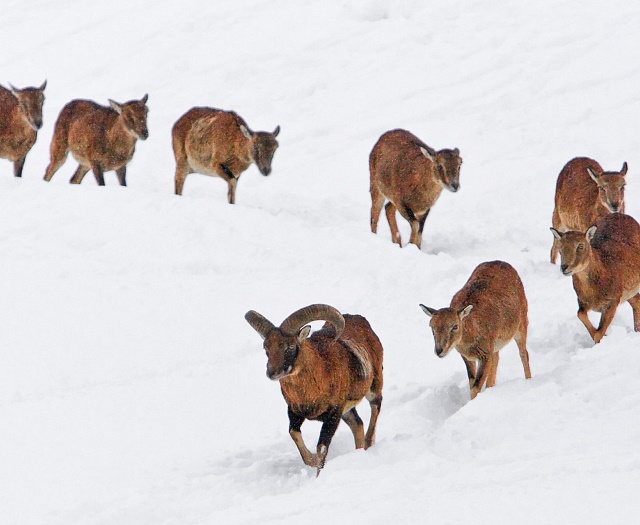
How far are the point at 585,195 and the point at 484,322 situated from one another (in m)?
4.69

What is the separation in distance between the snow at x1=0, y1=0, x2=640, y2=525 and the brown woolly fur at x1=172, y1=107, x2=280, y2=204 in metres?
1.00

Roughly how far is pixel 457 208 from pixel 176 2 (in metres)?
11.9

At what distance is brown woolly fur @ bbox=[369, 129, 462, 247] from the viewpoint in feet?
52.4

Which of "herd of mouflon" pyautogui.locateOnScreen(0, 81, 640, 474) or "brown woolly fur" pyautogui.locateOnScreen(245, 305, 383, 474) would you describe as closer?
"brown woolly fur" pyautogui.locateOnScreen(245, 305, 383, 474)

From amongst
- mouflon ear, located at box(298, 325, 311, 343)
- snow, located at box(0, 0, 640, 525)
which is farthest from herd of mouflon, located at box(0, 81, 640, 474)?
snow, located at box(0, 0, 640, 525)

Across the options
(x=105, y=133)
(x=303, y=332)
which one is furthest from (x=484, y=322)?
(x=105, y=133)

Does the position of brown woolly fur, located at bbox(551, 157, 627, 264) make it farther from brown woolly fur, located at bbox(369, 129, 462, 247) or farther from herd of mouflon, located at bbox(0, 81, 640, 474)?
brown woolly fur, located at bbox(369, 129, 462, 247)

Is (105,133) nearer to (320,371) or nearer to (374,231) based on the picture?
(374,231)

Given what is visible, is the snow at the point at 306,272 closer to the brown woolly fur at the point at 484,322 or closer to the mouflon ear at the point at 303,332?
the brown woolly fur at the point at 484,322

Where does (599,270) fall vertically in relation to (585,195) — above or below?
above

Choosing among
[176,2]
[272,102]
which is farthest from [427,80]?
[176,2]

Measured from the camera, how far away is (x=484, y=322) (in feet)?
37.5

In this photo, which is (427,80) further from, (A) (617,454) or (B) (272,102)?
(A) (617,454)

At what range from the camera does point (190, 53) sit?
969 inches
